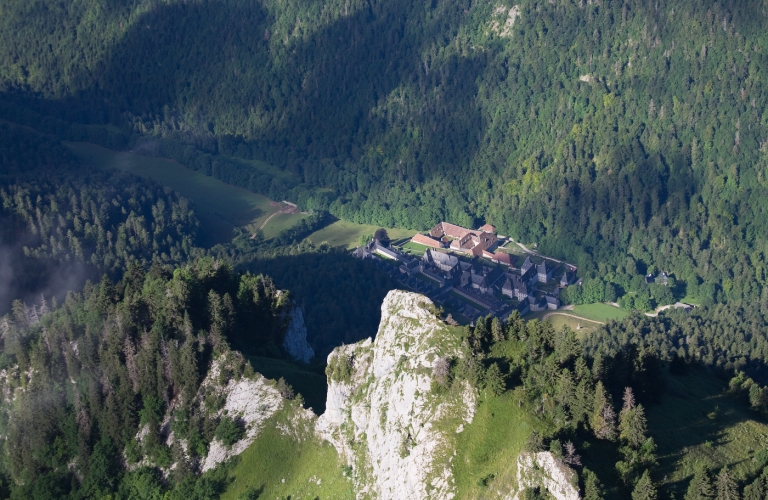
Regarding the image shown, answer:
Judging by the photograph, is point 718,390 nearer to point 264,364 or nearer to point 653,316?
point 264,364

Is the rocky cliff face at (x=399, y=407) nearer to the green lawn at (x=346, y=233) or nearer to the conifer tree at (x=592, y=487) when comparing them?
the conifer tree at (x=592, y=487)

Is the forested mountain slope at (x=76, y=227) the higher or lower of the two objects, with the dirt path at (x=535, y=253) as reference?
higher

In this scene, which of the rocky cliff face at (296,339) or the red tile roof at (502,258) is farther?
the red tile roof at (502,258)

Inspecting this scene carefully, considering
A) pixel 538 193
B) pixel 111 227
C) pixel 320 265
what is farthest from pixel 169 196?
pixel 538 193

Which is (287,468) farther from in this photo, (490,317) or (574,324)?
(574,324)

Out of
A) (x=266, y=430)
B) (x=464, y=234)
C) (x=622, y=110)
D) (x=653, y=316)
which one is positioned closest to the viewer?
(x=266, y=430)

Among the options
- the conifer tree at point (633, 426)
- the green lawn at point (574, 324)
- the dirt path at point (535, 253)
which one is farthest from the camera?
the dirt path at point (535, 253)

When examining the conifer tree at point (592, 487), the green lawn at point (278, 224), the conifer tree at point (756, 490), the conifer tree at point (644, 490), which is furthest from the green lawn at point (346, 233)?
the conifer tree at point (756, 490)
